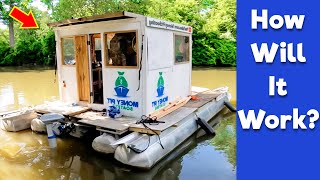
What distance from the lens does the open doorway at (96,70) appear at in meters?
7.25

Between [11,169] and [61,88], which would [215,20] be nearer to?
[61,88]

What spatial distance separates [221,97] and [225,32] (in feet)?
52.0

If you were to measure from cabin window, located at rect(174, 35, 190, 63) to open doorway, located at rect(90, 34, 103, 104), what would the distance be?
1877 mm

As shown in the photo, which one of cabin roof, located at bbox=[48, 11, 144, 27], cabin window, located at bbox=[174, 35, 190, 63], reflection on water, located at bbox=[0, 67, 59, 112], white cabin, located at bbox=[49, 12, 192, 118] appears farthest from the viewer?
reflection on water, located at bbox=[0, 67, 59, 112]

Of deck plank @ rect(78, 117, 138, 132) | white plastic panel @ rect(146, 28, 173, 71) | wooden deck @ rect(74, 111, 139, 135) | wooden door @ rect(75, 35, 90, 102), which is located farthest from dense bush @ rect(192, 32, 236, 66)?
deck plank @ rect(78, 117, 138, 132)

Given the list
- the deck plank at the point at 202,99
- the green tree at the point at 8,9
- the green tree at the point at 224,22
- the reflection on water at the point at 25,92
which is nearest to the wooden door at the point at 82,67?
the deck plank at the point at 202,99

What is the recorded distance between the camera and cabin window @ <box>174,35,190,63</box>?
25.6 feet

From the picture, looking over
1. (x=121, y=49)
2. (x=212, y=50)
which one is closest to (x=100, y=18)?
(x=121, y=49)

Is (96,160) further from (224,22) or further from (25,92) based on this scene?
(224,22)

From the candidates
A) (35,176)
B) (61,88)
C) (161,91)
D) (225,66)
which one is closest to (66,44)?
(61,88)

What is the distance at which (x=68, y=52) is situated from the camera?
7680 millimetres

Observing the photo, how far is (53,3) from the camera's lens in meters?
26.8

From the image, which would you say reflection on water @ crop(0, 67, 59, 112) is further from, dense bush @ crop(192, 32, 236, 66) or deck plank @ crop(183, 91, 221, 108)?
dense bush @ crop(192, 32, 236, 66)

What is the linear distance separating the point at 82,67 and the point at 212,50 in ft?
56.0
